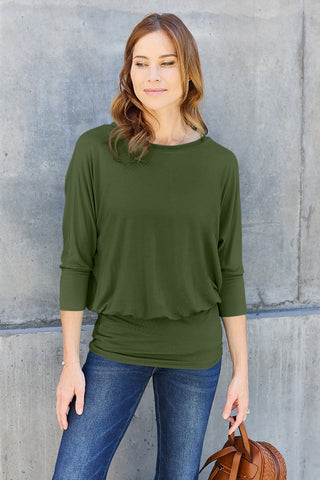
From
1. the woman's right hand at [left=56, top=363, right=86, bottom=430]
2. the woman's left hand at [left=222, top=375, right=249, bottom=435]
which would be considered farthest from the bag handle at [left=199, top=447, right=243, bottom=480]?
the woman's right hand at [left=56, top=363, right=86, bottom=430]

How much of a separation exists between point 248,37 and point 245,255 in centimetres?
114

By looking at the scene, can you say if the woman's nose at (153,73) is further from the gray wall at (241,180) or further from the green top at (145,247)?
the gray wall at (241,180)

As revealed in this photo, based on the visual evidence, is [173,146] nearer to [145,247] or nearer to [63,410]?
[145,247]

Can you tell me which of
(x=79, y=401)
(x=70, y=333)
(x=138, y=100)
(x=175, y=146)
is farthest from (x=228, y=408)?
(x=138, y=100)

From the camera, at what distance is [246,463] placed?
204 centimetres

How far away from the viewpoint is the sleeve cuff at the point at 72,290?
1777 millimetres

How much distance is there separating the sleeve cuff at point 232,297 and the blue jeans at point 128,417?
21cm

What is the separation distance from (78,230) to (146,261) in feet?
0.86

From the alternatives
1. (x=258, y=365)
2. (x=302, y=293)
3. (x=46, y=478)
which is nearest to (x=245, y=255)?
(x=302, y=293)

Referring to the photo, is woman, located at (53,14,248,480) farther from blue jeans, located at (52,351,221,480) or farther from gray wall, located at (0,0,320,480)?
gray wall, located at (0,0,320,480)

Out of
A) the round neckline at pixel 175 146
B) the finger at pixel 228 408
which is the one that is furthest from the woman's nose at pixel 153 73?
the finger at pixel 228 408

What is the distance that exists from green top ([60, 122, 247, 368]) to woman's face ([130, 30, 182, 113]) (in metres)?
0.18

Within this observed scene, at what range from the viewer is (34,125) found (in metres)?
2.43

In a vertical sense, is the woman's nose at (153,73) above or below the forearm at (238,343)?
above
